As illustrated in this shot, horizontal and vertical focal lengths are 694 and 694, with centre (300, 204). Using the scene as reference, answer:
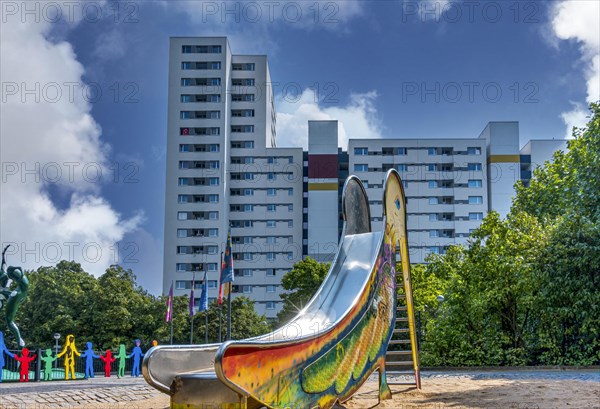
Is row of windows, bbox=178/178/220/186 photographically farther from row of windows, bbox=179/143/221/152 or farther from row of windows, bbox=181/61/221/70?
row of windows, bbox=181/61/221/70

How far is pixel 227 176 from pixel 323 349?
6619 cm

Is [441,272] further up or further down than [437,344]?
further up

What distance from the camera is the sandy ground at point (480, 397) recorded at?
12.0 m

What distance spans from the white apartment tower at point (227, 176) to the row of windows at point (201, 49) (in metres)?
0.11

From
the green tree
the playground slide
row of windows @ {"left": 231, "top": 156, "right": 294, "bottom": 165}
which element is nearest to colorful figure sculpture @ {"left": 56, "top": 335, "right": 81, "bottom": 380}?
the playground slide

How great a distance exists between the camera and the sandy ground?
12016 millimetres

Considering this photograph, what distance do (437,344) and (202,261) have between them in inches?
1839

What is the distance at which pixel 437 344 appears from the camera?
1069 inches

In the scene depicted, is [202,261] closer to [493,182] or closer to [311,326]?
[493,182]

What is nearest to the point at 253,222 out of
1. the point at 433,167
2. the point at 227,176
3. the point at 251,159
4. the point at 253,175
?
the point at 253,175

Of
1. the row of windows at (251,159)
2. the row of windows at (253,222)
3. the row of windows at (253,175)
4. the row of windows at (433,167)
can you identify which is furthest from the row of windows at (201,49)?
the row of windows at (433,167)

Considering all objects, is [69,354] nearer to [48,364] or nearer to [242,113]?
[48,364]

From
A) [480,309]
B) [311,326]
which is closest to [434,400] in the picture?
[311,326]

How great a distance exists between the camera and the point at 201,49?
75438mm
